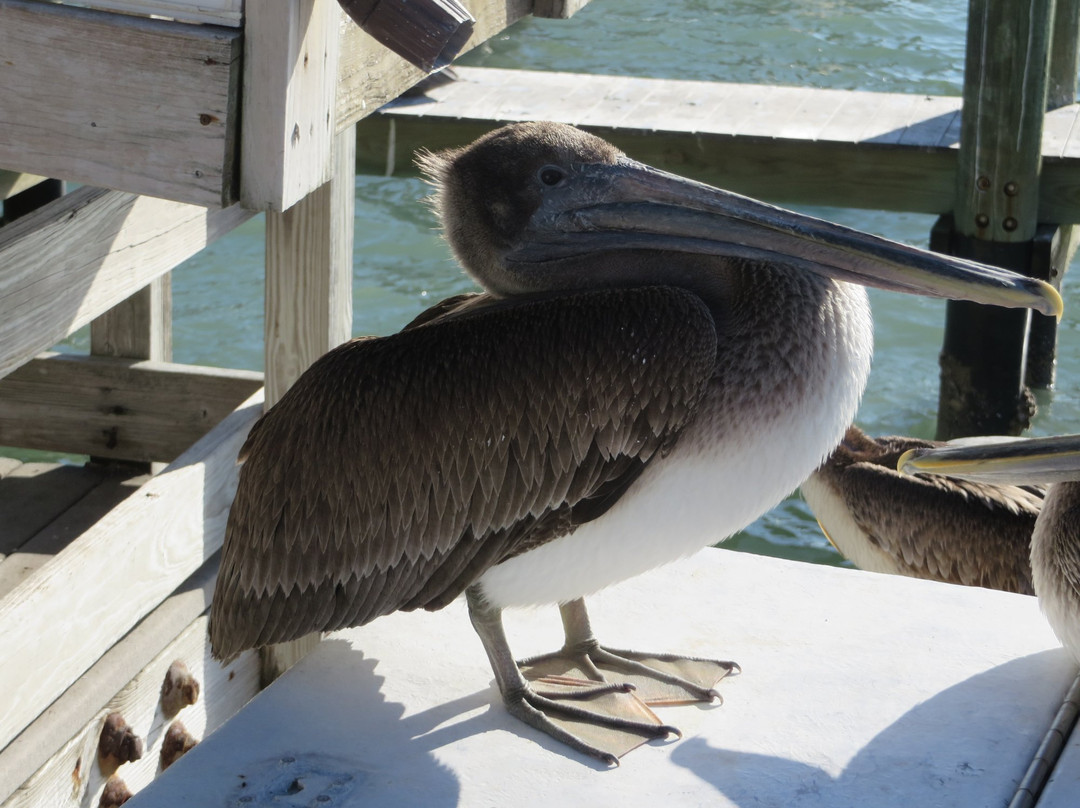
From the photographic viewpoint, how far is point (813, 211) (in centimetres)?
988

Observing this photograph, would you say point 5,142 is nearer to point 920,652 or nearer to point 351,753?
point 351,753

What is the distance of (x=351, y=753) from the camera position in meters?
2.44

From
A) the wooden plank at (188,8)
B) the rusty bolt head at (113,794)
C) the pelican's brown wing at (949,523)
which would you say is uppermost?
the wooden plank at (188,8)

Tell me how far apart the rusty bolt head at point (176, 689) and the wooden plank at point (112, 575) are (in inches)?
8.8

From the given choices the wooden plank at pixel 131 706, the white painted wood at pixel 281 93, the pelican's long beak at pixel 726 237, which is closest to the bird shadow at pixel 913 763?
the pelican's long beak at pixel 726 237

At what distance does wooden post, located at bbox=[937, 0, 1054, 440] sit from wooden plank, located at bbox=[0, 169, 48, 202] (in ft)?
11.4

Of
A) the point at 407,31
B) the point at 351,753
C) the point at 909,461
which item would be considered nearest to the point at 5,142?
the point at 407,31

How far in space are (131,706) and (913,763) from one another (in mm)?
1949

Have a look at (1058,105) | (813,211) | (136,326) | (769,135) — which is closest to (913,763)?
(136,326)

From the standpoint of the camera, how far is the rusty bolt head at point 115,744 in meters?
3.36

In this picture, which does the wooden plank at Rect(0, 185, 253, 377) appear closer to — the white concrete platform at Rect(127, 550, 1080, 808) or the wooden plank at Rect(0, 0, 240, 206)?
the wooden plank at Rect(0, 0, 240, 206)

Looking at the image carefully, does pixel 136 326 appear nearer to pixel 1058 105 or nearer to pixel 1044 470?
pixel 1044 470

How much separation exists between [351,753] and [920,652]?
3.68 ft

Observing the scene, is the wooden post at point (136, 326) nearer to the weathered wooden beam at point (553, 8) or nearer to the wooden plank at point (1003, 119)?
the weathered wooden beam at point (553, 8)
